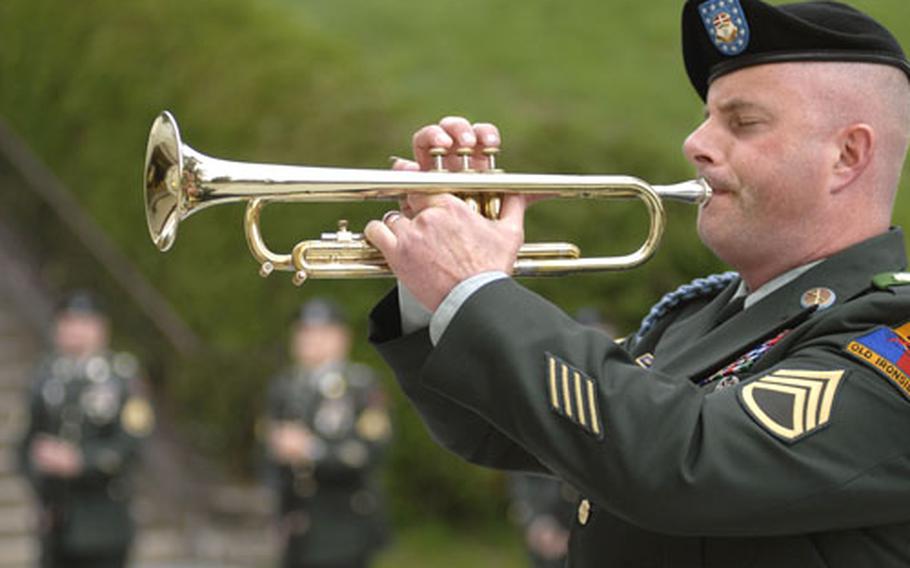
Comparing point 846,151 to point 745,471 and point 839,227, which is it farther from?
point 745,471

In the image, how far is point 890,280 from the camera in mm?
2584

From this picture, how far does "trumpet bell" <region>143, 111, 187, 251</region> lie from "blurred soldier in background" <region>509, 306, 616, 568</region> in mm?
6434

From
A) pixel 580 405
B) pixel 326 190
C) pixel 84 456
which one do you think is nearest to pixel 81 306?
pixel 84 456

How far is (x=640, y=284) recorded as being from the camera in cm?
1004

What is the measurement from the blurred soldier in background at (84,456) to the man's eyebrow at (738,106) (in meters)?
7.74

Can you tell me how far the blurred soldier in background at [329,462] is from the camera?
9.86 meters

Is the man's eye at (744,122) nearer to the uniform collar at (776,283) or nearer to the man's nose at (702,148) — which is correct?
the man's nose at (702,148)

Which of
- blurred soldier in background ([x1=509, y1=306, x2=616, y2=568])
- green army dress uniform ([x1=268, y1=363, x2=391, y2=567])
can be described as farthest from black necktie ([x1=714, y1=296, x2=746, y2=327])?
green army dress uniform ([x1=268, y1=363, x2=391, y2=567])

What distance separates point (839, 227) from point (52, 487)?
315 inches

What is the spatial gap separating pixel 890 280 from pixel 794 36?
1.40ft

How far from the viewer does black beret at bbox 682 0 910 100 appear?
2643mm

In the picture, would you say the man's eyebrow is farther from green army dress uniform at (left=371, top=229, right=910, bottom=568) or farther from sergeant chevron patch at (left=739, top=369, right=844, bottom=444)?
sergeant chevron patch at (left=739, top=369, right=844, bottom=444)

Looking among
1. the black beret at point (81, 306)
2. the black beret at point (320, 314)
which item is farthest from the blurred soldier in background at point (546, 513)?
the black beret at point (81, 306)

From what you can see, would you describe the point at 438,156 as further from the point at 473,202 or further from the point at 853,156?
the point at 853,156
